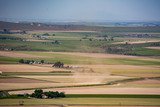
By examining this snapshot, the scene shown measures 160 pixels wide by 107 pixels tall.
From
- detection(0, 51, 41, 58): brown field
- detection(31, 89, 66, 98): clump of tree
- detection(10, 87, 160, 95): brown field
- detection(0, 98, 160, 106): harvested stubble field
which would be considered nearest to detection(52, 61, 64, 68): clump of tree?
detection(0, 51, 41, 58): brown field

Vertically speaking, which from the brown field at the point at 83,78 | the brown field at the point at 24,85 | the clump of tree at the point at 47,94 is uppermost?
the clump of tree at the point at 47,94

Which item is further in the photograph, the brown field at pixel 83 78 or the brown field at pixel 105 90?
the brown field at pixel 83 78

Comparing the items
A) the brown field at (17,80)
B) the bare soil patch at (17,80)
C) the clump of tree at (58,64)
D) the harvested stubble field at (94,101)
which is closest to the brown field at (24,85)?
the brown field at (17,80)


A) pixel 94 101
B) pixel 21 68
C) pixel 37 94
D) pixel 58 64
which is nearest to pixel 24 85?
pixel 37 94

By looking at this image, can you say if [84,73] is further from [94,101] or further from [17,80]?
[94,101]

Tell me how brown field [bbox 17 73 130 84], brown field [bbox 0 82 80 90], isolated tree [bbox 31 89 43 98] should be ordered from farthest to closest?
brown field [bbox 17 73 130 84]
brown field [bbox 0 82 80 90]
isolated tree [bbox 31 89 43 98]

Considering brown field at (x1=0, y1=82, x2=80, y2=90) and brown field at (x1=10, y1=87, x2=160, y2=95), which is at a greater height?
brown field at (x1=0, y1=82, x2=80, y2=90)

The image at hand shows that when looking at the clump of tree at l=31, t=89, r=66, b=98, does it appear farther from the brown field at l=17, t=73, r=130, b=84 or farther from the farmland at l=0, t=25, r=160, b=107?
the brown field at l=17, t=73, r=130, b=84

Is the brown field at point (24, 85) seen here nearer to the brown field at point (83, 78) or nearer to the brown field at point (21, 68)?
the brown field at point (83, 78)

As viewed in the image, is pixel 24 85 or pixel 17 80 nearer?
pixel 24 85
